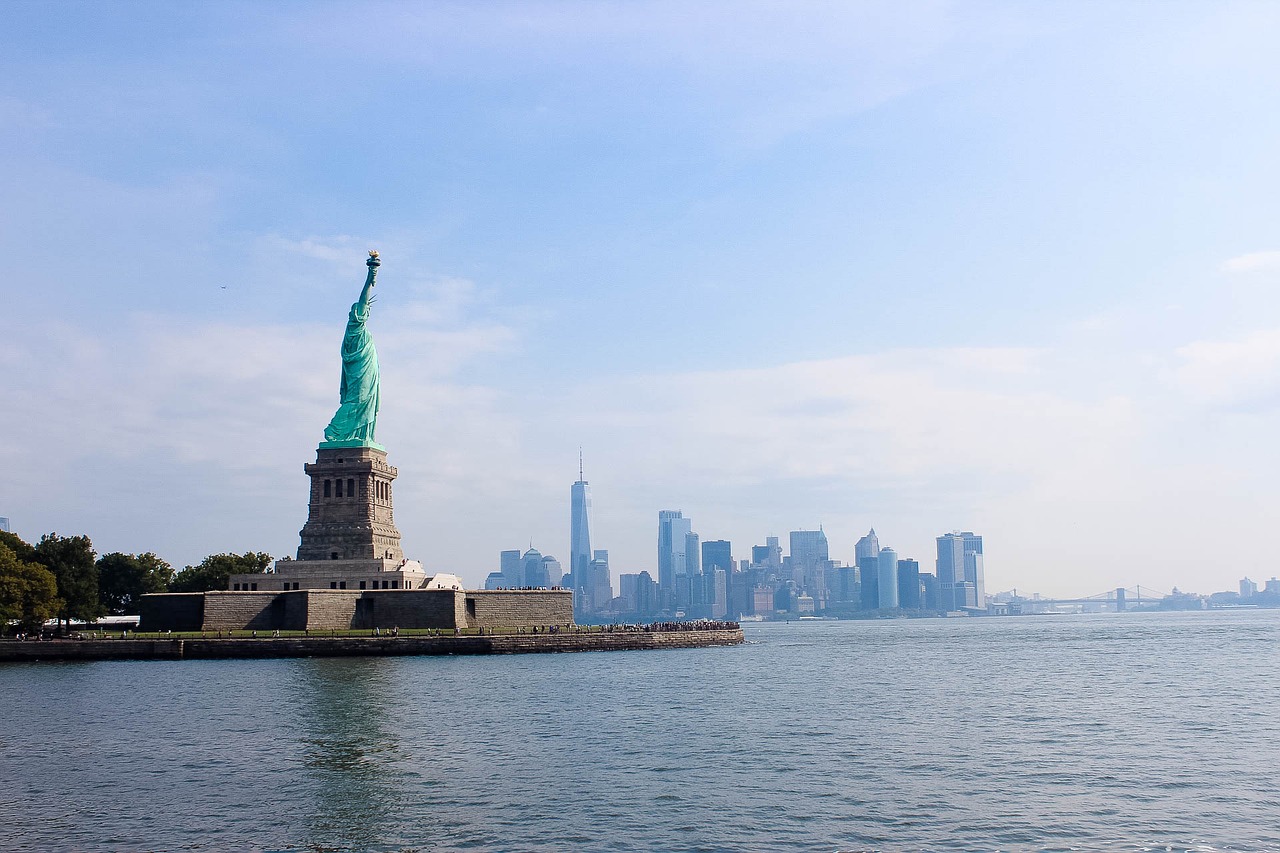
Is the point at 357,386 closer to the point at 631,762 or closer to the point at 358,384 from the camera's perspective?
the point at 358,384

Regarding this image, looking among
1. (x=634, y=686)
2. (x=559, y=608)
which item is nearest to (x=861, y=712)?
(x=634, y=686)

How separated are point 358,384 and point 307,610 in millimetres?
23478

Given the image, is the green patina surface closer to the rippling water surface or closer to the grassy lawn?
the grassy lawn

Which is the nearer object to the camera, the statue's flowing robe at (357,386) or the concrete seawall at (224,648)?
the concrete seawall at (224,648)

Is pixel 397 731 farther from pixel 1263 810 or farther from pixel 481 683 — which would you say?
pixel 1263 810

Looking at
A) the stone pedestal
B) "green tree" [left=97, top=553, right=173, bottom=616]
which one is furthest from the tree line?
the stone pedestal

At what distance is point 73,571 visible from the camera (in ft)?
333

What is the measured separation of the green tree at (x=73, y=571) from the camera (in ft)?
330

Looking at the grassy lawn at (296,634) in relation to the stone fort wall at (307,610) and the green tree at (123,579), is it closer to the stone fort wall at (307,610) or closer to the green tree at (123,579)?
the stone fort wall at (307,610)

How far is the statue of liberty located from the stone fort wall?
15550 millimetres

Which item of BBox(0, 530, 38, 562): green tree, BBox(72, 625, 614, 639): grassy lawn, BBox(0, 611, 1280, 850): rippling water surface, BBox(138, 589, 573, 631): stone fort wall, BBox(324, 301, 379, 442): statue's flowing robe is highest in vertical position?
BBox(324, 301, 379, 442): statue's flowing robe

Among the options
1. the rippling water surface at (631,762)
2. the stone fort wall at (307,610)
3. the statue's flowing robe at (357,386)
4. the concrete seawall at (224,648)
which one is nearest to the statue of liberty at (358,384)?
the statue's flowing robe at (357,386)

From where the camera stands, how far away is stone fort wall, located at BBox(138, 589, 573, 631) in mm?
93312

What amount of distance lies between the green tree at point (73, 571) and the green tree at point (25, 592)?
770 cm
